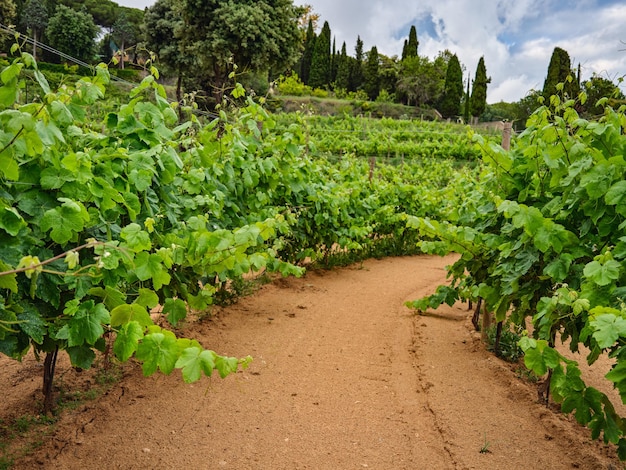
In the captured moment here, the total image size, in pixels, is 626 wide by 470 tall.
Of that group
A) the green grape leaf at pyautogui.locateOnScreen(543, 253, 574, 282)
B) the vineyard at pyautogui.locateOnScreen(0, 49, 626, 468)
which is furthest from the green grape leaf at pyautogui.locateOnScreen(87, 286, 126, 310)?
the green grape leaf at pyautogui.locateOnScreen(543, 253, 574, 282)

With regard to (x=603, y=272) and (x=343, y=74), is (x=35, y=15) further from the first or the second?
(x=603, y=272)

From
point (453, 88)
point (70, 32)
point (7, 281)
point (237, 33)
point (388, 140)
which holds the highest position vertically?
point (70, 32)

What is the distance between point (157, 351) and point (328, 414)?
188cm

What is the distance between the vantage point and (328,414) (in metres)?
3.50

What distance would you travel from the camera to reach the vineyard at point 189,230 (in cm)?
199

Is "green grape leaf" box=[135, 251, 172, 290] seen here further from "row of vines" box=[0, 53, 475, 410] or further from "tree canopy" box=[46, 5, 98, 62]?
"tree canopy" box=[46, 5, 98, 62]

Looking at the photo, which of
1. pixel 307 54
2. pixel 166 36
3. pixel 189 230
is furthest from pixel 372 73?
pixel 189 230

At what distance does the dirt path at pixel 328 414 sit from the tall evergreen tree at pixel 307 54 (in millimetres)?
48874

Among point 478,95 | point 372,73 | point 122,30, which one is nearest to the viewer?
point 478,95

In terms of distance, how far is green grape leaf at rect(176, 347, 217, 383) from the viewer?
1818mm

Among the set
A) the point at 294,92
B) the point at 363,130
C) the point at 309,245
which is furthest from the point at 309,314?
the point at 294,92

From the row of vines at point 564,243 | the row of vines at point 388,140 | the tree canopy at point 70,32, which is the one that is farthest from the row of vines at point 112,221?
the tree canopy at point 70,32

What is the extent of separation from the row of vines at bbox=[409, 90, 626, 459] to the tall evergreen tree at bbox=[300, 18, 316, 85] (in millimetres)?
49179

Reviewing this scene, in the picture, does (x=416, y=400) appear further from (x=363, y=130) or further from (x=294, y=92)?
(x=294, y=92)
